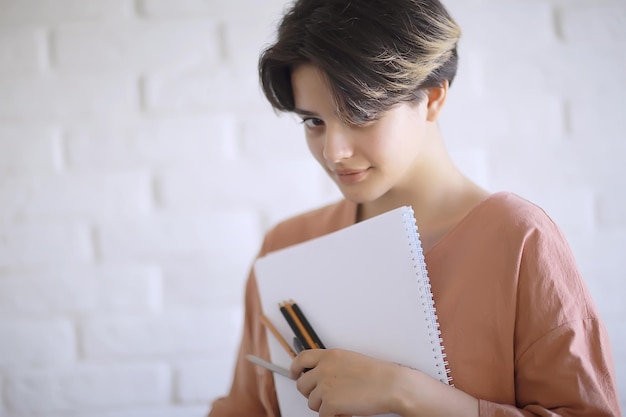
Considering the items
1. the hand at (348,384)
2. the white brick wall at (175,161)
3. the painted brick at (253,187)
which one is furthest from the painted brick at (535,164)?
the hand at (348,384)

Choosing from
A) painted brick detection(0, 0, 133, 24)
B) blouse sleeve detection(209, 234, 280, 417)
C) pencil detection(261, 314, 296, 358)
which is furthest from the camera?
painted brick detection(0, 0, 133, 24)

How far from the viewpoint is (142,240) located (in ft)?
2.85

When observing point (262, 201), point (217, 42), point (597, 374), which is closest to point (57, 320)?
point (262, 201)

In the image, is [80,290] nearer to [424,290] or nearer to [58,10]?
[58,10]

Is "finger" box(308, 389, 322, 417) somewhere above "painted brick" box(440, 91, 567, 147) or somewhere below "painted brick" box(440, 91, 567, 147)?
below

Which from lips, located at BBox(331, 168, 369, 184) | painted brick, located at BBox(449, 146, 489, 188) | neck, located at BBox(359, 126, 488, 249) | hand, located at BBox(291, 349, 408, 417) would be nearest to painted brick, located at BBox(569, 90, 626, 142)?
painted brick, located at BBox(449, 146, 489, 188)

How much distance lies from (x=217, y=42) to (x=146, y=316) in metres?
0.40

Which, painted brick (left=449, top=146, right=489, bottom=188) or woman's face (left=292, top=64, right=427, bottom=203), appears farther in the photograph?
painted brick (left=449, top=146, right=489, bottom=188)

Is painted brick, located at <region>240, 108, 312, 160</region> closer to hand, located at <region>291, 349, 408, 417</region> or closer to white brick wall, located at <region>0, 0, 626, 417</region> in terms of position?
white brick wall, located at <region>0, 0, 626, 417</region>

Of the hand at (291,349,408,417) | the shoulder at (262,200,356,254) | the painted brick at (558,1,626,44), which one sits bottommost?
the hand at (291,349,408,417)

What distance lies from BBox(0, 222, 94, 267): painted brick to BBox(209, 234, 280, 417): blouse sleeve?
0.28 metres

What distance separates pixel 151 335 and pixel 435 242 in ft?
1.57

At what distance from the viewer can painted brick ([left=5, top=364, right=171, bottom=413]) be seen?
0.88 metres

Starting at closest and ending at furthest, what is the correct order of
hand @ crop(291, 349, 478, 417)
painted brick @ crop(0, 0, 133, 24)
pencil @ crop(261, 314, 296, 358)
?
hand @ crop(291, 349, 478, 417) < pencil @ crop(261, 314, 296, 358) < painted brick @ crop(0, 0, 133, 24)
